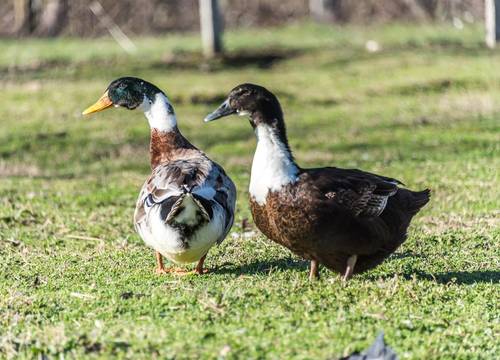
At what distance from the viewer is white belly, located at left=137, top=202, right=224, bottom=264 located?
6906mm

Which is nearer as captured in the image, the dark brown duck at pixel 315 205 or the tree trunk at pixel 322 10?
the dark brown duck at pixel 315 205

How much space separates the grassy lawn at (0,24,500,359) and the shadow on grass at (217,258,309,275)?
0.14 feet

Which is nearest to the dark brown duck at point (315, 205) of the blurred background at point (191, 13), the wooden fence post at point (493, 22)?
the wooden fence post at point (493, 22)

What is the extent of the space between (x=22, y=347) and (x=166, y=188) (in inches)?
73.1

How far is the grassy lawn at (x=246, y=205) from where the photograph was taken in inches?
225

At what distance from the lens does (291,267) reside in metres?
7.52

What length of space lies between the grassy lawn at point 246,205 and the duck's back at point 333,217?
0.75 ft

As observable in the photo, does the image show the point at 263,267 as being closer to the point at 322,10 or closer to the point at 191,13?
the point at 322,10

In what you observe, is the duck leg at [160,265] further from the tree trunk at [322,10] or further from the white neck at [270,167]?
the tree trunk at [322,10]

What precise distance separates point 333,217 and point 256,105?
92cm

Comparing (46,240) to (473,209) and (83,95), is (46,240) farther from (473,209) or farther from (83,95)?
(83,95)

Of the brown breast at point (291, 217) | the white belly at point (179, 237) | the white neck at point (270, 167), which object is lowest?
the white belly at point (179, 237)

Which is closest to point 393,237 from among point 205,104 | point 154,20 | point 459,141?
point 459,141

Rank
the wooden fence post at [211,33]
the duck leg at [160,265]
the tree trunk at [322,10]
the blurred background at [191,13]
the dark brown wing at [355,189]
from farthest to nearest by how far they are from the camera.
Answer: the tree trunk at [322,10] → the blurred background at [191,13] → the wooden fence post at [211,33] → the duck leg at [160,265] → the dark brown wing at [355,189]
